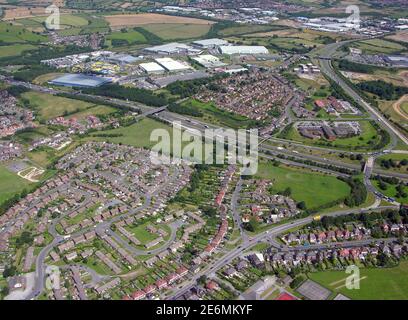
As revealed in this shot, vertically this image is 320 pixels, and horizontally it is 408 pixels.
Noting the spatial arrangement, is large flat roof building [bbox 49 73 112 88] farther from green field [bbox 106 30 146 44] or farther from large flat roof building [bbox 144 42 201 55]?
green field [bbox 106 30 146 44]

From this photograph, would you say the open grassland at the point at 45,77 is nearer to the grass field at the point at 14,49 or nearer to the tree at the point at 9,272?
the grass field at the point at 14,49

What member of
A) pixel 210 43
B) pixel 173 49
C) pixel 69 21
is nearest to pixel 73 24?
pixel 69 21

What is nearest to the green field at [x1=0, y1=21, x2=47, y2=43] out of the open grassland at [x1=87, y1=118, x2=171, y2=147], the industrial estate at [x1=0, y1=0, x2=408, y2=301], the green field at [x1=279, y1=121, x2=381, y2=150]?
the industrial estate at [x1=0, y1=0, x2=408, y2=301]

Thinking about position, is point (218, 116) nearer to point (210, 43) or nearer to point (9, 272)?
point (9, 272)

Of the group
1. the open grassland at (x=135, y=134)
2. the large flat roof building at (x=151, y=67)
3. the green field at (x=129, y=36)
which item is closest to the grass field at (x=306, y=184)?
the open grassland at (x=135, y=134)

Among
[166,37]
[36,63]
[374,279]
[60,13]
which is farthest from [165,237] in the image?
[60,13]

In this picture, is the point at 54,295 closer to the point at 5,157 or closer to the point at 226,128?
the point at 5,157

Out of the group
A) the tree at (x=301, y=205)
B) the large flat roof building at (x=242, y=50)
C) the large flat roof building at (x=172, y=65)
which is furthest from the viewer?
the large flat roof building at (x=242, y=50)
